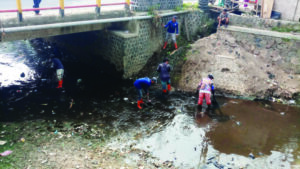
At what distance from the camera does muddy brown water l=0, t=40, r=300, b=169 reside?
23.3 ft

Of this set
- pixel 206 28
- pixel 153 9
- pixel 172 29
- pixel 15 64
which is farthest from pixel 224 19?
pixel 15 64

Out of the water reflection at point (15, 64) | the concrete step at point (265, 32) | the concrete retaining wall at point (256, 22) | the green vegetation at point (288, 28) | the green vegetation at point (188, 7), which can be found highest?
the green vegetation at point (188, 7)

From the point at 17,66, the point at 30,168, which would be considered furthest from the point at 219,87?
the point at 17,66

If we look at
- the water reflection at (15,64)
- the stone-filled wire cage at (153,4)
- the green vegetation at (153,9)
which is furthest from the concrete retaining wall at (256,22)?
the water reflection at (15,64)

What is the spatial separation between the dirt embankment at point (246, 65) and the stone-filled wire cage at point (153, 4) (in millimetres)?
2884

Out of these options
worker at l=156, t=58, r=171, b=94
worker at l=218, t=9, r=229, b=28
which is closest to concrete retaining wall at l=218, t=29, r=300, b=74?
worker at l=218, t=9, r=229, b=28

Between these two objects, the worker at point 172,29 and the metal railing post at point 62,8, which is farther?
the worker at point 172,29

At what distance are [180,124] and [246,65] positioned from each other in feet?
15.6

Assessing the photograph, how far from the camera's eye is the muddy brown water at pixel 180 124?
7.11 m

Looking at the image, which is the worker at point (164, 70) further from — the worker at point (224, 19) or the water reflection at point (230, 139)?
the worker at point (224, 19)

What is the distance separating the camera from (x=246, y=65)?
11.3 meters

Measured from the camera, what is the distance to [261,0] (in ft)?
45.5

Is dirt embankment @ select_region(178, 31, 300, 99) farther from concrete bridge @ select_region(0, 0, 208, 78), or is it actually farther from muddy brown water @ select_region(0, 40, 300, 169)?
concrete bridge @ select_region(0, 0, 208, 78)

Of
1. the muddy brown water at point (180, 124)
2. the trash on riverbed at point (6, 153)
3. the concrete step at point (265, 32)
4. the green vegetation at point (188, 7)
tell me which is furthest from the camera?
the green vegetation at point (188, 7)
